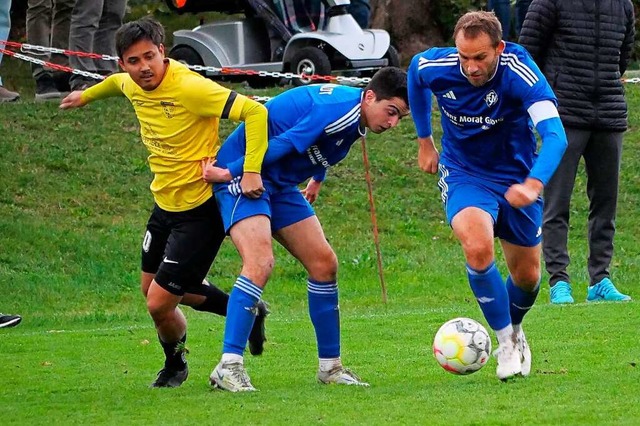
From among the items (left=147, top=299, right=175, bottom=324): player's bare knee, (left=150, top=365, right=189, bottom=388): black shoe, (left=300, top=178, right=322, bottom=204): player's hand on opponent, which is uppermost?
(left=300, top=178, right=322, bottom=204): player's hand on opponent

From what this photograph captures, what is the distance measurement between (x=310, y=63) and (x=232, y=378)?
1115 cm

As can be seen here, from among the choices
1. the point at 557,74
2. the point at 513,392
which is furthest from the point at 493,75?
the point at 557,74

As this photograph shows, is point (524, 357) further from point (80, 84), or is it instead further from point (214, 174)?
point (80, 84)

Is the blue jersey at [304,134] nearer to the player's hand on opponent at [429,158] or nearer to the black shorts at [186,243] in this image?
the black shorts at [186,243]

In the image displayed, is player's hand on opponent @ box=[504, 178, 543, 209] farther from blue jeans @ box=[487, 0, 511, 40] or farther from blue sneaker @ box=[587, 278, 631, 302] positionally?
blue jeans @ box=[487, 0, 511, 40]

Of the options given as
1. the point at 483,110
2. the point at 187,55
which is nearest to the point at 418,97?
the point at 483,110

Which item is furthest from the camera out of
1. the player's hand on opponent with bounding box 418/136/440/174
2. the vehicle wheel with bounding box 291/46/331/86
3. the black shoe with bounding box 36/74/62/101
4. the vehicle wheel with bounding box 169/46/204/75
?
the vehicle wheel with bounding box 169/46/204/75

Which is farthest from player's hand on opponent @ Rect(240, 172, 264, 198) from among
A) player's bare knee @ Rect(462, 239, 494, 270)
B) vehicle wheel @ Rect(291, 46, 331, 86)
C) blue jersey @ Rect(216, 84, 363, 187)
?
vehicle wheel @ Rect(291, 46, 331, 86)

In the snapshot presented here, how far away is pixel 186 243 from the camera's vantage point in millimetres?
7855

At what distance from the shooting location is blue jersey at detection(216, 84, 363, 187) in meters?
7.75

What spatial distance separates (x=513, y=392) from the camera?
7.18 m

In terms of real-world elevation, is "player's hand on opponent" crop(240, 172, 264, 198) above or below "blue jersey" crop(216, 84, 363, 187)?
below

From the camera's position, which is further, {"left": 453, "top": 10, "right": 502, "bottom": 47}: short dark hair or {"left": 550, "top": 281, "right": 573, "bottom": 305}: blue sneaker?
{"left": 550, "top": 281, "right": 573, "bottom": 305}: blue sneaker

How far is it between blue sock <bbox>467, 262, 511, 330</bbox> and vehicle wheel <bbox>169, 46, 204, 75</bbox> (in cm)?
1186
